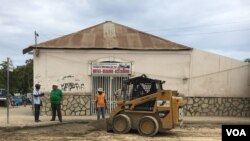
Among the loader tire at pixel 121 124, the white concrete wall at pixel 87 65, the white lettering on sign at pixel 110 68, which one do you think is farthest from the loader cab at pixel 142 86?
the white concrete wall at pixel 87 65

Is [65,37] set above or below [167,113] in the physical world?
above

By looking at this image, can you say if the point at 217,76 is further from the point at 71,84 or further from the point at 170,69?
the point at 71,84

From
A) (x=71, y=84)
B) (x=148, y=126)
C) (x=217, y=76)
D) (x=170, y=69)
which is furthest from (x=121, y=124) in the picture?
(x=217, y=76)

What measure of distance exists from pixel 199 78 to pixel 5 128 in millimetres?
12524

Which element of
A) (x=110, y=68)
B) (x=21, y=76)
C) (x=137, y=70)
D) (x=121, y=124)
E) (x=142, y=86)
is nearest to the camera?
(x=142, y=86)

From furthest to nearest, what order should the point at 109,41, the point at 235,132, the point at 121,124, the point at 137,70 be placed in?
the point at 109,41 → the point at 137,70 → the point at 121,124 → the point at 235,132

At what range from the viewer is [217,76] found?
26.6m

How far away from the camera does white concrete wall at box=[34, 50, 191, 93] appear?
25.6 meters

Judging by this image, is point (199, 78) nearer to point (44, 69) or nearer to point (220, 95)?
point (220, 95)

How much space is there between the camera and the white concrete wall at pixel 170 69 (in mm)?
25656

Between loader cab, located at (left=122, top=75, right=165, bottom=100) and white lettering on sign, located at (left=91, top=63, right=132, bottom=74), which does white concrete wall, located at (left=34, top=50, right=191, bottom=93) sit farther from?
loader cab, located at (left=122, top=75, right=165, bottom=100)

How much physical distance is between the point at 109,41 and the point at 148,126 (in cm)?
1132

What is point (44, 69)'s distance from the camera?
2555cm

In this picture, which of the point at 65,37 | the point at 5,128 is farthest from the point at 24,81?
the point at 5,128
